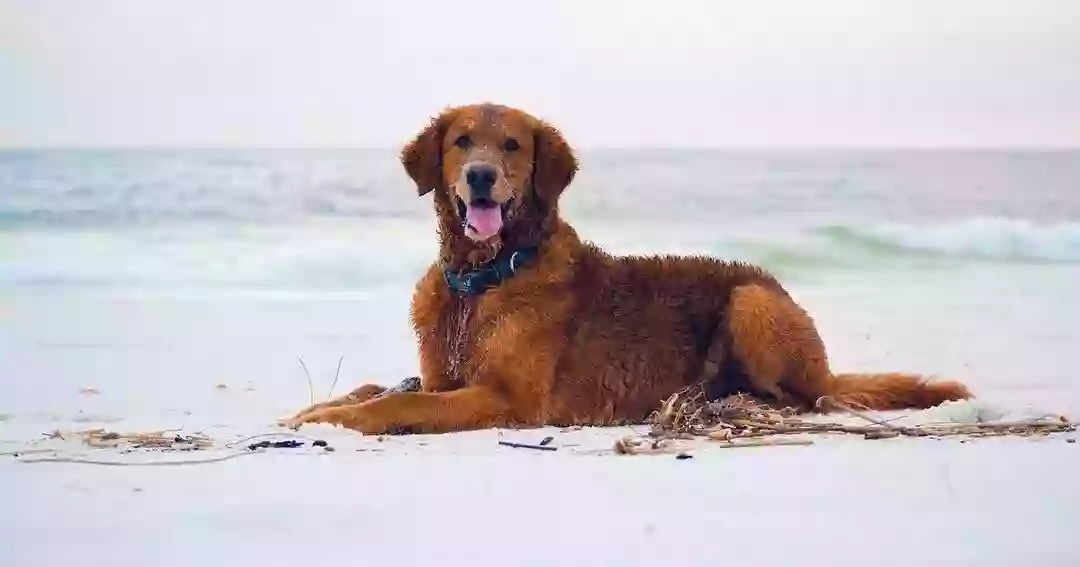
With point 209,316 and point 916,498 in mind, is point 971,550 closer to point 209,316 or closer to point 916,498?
point 916,498

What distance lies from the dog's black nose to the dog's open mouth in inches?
1.1

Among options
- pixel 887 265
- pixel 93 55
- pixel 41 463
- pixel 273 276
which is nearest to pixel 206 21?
pixel 93 55

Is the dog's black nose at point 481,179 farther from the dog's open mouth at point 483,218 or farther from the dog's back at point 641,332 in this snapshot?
the dog's back at point 641,332

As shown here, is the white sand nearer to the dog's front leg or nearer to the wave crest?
the dog's front leg

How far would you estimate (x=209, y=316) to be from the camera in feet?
9.82

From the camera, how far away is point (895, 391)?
299cm

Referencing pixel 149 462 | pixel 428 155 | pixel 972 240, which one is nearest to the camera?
pixel 149 462

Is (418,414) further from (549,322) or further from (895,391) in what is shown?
(895,391)

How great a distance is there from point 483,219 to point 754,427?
2.73ft

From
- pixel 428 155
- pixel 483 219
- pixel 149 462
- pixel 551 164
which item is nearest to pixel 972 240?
pixel 551 164

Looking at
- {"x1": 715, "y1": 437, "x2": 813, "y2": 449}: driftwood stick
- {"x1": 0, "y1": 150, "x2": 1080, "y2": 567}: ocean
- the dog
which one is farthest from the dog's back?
{"x1": 715, "y1": 437, "x2": 813, "y2": 449}: driftwood stick

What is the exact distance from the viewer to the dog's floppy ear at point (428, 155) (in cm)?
280

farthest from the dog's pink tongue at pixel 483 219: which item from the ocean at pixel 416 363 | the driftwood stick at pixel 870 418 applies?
the driftwood stick at pixel 870 418

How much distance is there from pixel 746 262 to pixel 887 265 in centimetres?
44
